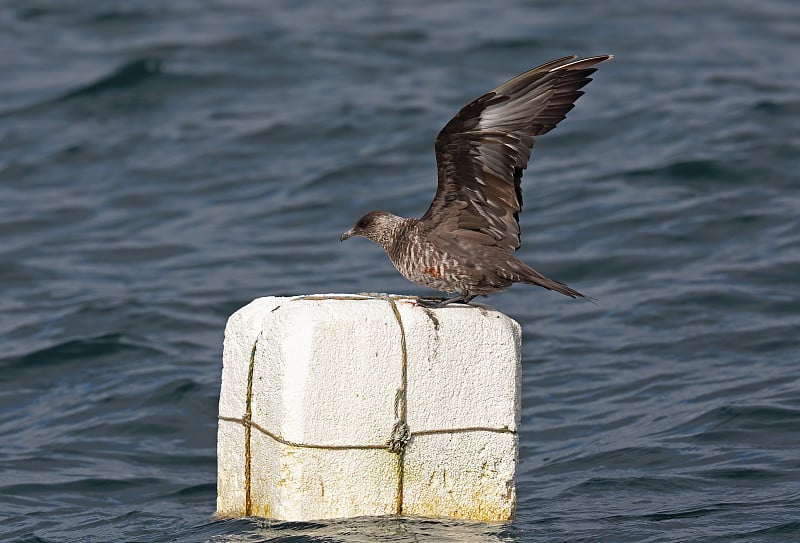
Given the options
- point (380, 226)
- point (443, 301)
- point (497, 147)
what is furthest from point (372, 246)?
point (443, 301)

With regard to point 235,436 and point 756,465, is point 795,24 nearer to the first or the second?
point 756,465

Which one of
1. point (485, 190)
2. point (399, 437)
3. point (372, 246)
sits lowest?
point (372, 246)

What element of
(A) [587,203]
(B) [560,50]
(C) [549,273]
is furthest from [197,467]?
(B) [560,50]

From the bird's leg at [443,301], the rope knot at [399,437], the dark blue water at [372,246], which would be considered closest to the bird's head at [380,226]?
the bird's leg at [443,301]

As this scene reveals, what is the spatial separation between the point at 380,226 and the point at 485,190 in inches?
26.9

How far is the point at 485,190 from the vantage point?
6500mm

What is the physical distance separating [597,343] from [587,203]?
328cm

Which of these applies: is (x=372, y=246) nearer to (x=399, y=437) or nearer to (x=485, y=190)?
(x=485, y=190)

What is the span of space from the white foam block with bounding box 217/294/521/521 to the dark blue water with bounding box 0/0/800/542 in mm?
168

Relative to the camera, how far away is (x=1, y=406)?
384 inches

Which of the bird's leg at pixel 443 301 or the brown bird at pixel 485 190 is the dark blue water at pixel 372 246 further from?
the brown bird at pixel 485 190

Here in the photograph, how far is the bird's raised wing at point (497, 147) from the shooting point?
614 centimetres

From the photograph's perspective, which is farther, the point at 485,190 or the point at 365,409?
the point at 485,190

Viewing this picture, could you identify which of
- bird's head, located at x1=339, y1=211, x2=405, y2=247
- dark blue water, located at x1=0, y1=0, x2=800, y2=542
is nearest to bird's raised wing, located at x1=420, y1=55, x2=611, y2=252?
bird's head, located at x1=339, y1=211, x2=405, y2=247
